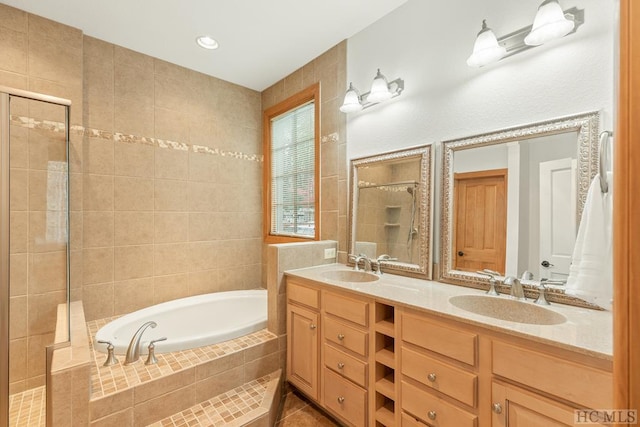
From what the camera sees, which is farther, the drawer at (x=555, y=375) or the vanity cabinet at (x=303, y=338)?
the vanity cabinet at (x=303, y=338)

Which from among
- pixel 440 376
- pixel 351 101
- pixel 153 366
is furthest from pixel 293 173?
pixel 440 376

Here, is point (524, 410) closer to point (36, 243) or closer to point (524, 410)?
point (524, 410)

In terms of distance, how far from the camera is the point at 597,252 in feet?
3.43

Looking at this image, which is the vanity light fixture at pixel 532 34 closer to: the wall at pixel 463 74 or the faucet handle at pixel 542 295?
the wall at pixel 463 74

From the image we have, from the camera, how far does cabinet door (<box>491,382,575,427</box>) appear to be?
90 cm

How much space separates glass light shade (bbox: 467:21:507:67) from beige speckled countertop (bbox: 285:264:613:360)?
4.05 ft

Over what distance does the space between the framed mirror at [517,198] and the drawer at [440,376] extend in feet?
1.88

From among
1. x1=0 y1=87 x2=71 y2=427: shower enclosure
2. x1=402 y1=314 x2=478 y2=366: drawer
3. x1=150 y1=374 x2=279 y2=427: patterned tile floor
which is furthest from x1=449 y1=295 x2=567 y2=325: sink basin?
x1=0 y1=87 x2=71 y2=427: shower enclosure

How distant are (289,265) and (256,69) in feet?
6.65

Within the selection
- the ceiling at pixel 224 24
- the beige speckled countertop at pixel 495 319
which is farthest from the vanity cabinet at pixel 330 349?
the ceiling at pixel 224 24

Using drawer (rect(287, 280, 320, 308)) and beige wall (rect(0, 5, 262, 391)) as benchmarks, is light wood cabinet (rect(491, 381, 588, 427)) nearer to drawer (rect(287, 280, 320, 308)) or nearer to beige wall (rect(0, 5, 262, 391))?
drawer (rect(287, 280, 320, 308))

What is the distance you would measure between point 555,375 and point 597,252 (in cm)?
49

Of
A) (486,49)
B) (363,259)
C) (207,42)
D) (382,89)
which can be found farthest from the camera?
(207,42)

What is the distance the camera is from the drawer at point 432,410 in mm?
1126
